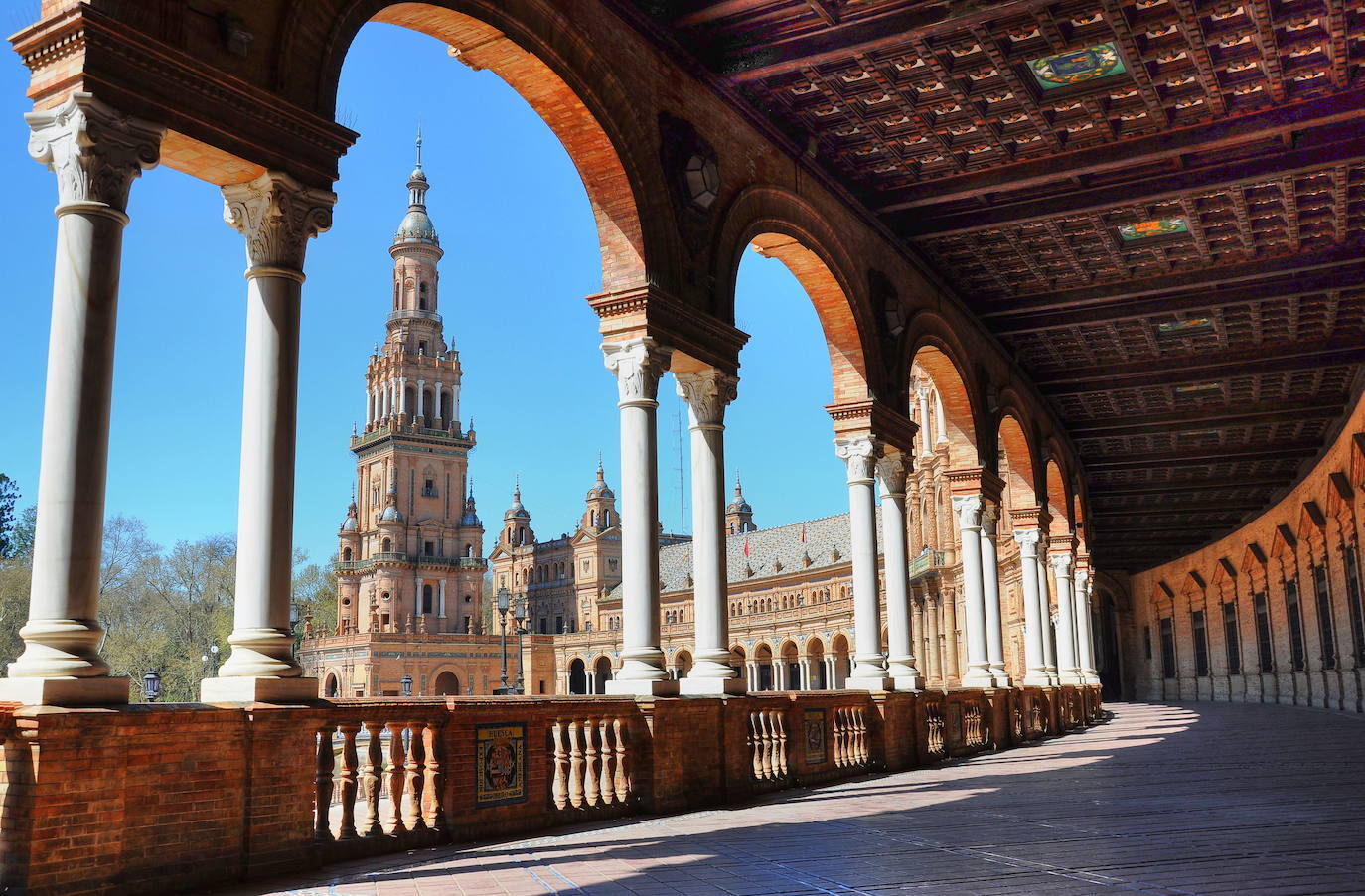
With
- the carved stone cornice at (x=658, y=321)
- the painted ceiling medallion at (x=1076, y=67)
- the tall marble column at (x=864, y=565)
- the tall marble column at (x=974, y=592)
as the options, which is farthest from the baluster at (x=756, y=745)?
the tall marble column at (x=974, y=592)

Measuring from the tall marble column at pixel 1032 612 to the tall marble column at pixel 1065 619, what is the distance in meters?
3.65

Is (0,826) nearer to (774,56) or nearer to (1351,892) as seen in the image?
(1351,892)

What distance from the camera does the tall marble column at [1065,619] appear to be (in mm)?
30469

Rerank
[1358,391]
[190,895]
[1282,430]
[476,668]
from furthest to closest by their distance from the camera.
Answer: [476,668] < [1282,430] < [1358,391] < [190,895]

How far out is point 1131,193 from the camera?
16234mm

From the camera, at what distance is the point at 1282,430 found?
1209 inches

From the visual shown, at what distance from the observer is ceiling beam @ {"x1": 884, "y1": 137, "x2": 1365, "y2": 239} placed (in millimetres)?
15164

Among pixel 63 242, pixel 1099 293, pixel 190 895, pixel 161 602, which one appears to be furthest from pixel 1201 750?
pixel 161 602

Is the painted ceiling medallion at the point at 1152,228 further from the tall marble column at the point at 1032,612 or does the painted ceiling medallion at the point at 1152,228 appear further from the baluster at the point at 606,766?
the baluster at the point at 606,766

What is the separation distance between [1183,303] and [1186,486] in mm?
18130

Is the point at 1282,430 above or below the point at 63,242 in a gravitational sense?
above

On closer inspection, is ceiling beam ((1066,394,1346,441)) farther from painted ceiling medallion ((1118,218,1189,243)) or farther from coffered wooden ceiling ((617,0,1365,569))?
painted ceiling medallion ((1118,218,1189,243))

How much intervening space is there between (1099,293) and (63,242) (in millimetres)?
17376

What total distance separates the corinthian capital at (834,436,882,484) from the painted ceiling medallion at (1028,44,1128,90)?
524cm
